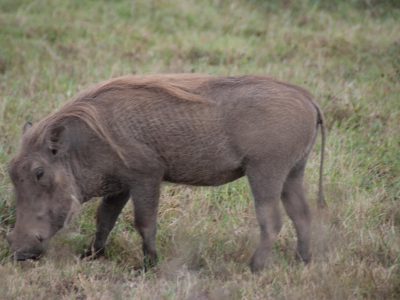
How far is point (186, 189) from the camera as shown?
5.27 m

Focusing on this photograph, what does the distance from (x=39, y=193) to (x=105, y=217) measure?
477 mm

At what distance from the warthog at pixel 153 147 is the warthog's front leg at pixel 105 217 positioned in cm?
15

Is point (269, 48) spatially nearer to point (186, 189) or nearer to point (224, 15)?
point (224, 15)

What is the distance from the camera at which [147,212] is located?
14.4ft

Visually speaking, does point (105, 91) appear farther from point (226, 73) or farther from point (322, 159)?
point (226, 73)

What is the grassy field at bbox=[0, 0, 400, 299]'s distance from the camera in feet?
13.6

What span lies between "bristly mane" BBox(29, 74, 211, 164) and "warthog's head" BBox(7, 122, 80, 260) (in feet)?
0.21

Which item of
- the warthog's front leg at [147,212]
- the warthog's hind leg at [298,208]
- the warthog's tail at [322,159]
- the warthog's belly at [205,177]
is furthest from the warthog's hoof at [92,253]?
the warthog's tail at [322,159]

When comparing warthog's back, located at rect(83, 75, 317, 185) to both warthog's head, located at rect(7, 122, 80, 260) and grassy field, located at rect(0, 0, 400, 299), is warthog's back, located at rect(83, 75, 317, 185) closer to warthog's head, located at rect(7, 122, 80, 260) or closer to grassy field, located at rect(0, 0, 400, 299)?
warthog's head, located at rect(7, 122, 80, 260)

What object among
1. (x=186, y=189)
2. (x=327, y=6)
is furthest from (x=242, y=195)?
(x=327, y=6)

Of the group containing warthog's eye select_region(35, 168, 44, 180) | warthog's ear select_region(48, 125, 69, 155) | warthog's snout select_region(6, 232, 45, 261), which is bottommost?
warthog's snout select_region(6, 232, 45, 261)

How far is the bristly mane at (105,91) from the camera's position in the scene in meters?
4.31

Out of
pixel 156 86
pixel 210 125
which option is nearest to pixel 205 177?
pixel 210 125

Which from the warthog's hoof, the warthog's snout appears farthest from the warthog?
the warthog's hoof
